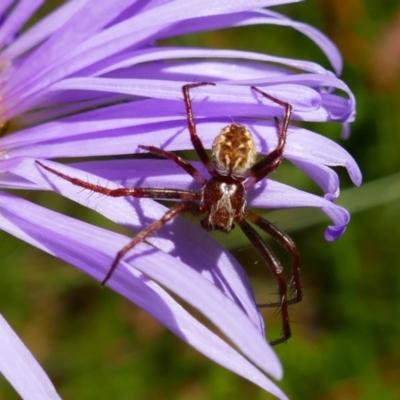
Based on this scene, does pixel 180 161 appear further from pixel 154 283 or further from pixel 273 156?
pixel 154 283

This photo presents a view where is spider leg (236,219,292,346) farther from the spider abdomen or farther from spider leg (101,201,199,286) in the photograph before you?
spider leg (101,201,199,286)

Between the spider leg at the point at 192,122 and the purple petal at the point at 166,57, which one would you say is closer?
the spider leg at the point at 192,122

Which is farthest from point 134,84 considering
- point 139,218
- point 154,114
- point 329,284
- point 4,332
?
point 329,284

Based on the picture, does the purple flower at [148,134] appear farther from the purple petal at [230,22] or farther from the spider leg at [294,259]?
the spider leg at [294,259]

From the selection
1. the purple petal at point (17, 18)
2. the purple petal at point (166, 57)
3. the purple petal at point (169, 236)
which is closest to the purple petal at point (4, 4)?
the purple petal at point (17, 18)

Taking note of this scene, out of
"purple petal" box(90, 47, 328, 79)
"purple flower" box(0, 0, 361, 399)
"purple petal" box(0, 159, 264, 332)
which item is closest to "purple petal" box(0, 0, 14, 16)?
"purple flower" box(0, 0, 361, 399)

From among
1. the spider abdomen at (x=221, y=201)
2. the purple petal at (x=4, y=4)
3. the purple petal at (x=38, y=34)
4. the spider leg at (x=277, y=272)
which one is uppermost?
the purple petal at (x=4, y=4)

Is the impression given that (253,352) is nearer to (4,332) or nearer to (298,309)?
(4,332)
